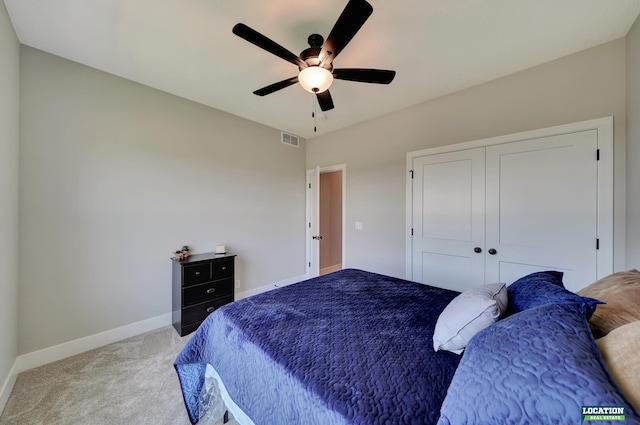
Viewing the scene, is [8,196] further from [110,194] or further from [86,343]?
[86,343]

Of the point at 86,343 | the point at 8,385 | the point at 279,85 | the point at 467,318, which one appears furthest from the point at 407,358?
the point at 86,343

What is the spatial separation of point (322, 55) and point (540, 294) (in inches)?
72.1

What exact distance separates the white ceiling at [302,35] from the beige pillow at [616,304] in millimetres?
1804

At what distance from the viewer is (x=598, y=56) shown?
1.99 m

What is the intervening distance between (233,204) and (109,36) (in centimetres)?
208

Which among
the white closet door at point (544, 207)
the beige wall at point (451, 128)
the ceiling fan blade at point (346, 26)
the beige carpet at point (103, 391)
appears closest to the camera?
the ceiling fan blade at point (346, 26)

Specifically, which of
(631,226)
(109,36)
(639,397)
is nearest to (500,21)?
(631,226)

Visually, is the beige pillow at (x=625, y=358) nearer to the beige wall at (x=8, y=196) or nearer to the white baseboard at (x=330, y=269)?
the beige wall at (x=8, y=196)

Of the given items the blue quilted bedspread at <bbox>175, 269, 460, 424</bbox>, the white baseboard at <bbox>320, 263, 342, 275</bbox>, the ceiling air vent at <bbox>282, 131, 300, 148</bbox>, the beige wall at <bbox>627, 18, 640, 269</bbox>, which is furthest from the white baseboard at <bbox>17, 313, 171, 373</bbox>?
the beige wall at <bbox>627, 18, 640, 269</bbox>

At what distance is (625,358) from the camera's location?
602 millimetres

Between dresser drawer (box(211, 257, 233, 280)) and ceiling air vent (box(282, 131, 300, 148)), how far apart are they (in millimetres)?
2242

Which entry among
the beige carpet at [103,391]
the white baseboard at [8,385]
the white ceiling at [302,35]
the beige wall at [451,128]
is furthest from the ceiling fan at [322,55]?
the white baseboard at [8,385]

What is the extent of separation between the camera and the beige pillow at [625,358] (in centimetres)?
53

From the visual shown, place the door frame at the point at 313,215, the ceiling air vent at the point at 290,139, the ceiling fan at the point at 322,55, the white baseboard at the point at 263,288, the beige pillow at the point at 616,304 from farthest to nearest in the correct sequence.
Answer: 1. the ceiling air vent at the point at 290,139
2. the door frame at the point at 313,215
3. the white baseboard at the point at 263,288
4. the ceiling fan at the point at 322,55
5. the beige pillow at the point at 616,304
